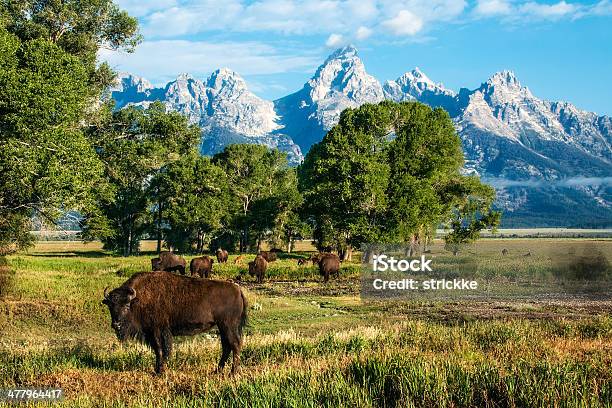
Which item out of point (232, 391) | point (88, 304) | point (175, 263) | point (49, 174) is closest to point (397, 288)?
point (175, 263)

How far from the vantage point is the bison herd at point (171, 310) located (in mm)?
11586

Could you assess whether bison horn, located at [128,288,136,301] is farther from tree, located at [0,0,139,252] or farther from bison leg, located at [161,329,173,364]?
tree, located at [0,0,139,252]

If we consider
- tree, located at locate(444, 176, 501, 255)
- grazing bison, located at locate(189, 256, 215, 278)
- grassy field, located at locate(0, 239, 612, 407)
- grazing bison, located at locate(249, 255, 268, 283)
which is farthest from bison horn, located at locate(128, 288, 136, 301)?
tree, located at locate(444, 176, 501, 255)

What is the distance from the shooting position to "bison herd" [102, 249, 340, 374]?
11.6m

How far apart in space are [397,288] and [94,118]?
22.8m

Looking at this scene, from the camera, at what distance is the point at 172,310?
11.8 m

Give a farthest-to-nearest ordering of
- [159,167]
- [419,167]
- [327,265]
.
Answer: [419,167], [327,265], [159,167]

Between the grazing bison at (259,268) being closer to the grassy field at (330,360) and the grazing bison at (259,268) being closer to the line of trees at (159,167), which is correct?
the line of trees at (159,167)

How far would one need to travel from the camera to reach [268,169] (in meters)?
97.3

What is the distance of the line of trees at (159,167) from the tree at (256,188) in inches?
13.7

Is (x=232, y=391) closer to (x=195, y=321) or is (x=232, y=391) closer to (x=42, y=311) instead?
(x=195, y=321)

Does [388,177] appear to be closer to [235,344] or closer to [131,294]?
[235,344]

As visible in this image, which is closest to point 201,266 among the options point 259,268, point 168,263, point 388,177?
point 168,263

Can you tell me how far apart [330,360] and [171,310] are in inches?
145
